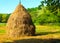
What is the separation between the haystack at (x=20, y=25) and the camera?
75.8 ft

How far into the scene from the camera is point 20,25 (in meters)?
23.3

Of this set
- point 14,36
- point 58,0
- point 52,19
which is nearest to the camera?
point 14,36

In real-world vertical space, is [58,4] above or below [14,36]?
above

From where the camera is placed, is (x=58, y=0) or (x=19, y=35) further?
(x=58, y=0)

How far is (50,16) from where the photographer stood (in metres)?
62.5

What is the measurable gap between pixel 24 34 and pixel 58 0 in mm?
11065

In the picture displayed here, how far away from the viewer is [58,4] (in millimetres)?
32344

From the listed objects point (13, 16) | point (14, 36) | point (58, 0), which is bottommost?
point (14, 36)

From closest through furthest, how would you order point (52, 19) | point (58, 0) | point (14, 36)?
point (14, 36)
point (58, 0)
point (52, 19)

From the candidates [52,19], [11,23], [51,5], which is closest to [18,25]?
[11,23]

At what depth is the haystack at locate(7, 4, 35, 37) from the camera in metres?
23.1

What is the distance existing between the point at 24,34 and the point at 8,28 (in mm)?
1940

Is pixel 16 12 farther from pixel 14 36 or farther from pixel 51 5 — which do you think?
pixel 51 5

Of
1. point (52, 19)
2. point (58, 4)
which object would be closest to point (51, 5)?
point (58, 4)
